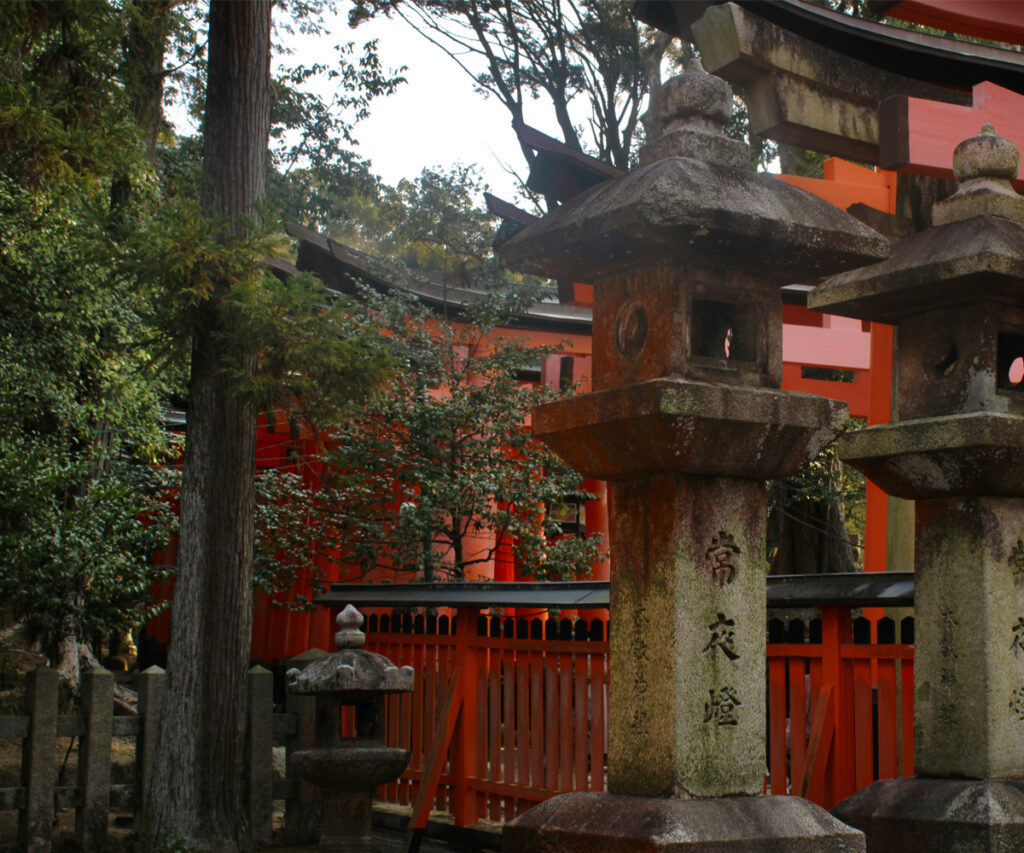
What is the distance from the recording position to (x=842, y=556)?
1634 centimetres

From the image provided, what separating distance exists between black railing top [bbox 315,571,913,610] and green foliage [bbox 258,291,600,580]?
2.11 meters

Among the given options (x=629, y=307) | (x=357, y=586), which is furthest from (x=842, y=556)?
(x=629, y=307)

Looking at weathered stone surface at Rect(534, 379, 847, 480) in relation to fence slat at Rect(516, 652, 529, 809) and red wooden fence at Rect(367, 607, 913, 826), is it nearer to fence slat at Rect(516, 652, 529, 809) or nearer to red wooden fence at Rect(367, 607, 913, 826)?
red wooden fence at Rect(367, 607, 913, 826)

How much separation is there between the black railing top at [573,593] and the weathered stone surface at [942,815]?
2.70 ft

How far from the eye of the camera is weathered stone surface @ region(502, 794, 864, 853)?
3.60 metres

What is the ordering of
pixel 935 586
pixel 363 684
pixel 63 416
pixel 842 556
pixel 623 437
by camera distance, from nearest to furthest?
pixel 623 437
pixel 935 586
pixel 363 684
pixel 63 416
pixel 842 556

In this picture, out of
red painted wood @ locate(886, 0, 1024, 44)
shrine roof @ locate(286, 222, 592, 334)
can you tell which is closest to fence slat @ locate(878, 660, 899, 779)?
red painted wood @ locate(886, 0, 1024, 44)

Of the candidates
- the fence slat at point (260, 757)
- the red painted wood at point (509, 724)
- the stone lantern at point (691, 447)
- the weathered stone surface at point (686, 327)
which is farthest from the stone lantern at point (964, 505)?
the fence slat at point (260, 757)

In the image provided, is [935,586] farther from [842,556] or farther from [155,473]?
[842,556]

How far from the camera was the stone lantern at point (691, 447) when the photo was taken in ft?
12.6

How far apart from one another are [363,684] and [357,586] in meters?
2.36

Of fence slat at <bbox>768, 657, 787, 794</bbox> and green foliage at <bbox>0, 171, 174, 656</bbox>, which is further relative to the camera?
green foliage at <bbox>0, 171, 174, 656</bbox>

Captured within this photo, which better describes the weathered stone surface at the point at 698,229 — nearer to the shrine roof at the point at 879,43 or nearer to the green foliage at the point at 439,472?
the shrine roof at the point at 879,43

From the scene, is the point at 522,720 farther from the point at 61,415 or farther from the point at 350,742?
the point at 61,415
